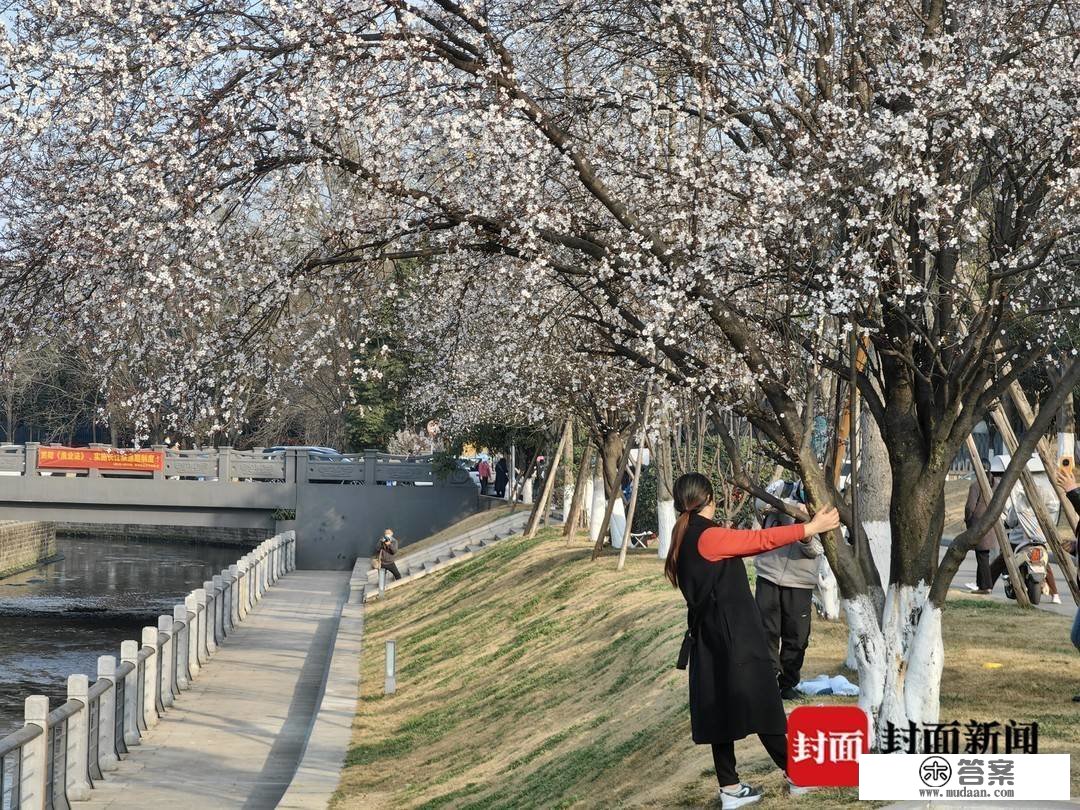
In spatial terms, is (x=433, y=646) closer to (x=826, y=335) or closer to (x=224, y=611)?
(x=224, y=611)

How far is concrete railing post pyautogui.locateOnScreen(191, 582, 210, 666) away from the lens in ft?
75.2

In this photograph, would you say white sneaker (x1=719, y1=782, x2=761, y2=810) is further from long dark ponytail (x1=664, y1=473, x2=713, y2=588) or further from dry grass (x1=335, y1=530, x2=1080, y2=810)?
long dark ponytail (x1=664, y1=473, x2=713, y2=588)

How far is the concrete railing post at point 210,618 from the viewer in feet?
80.3

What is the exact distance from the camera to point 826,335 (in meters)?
9.32

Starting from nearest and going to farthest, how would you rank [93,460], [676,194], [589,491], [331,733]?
[676,194] < [331,733] < [589,491] < [93,460]

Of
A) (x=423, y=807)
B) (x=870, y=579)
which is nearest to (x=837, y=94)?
(x=870, y=579)

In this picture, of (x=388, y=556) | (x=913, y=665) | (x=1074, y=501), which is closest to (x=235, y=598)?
(x=388, y=556)

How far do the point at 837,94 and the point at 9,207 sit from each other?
600cm

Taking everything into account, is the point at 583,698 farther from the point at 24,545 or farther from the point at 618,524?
the point at 24,545

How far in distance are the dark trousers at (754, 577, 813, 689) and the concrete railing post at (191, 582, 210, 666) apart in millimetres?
14109

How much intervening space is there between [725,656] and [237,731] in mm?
12428

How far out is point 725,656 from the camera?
7.06 meters

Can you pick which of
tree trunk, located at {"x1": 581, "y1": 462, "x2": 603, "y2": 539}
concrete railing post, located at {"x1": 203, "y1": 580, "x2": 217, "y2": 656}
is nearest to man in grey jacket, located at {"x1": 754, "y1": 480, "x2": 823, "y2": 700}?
concrete railing post, located at {"x1": 203, "y1": 580, "x2": 217, "y2": 656}

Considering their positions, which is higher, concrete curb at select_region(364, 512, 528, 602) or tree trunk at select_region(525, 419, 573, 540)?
tree trunk at select_region(525, 419, 573, 540)
